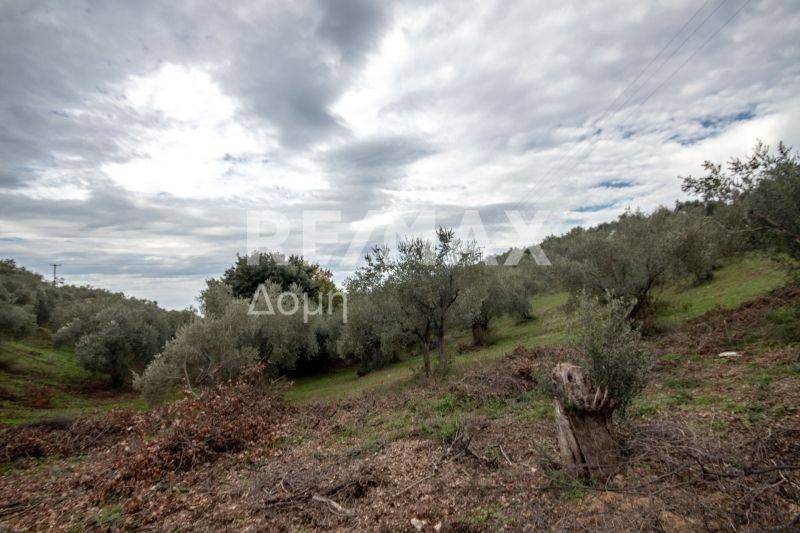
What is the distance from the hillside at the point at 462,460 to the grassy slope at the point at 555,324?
3.57 meters

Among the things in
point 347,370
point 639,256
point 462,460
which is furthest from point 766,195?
point 347,370

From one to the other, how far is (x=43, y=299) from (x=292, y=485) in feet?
161

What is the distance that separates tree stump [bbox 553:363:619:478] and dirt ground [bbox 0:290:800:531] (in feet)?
0.85

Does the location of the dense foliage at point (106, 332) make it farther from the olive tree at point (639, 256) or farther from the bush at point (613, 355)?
the bush at point (613, 355)

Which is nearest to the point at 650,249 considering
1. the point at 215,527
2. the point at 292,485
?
the point at 292,485

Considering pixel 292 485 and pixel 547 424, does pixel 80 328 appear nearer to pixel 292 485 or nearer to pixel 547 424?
pixel 292 485

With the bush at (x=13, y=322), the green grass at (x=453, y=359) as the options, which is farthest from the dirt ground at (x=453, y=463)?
the bush at (x=13, y=322)

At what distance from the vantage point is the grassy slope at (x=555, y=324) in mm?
17625

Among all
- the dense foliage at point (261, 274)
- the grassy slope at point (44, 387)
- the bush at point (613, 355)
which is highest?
the dense foliage at point (261, 274)

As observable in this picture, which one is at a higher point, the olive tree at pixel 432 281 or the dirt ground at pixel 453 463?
the olive tree at pixel 432 281

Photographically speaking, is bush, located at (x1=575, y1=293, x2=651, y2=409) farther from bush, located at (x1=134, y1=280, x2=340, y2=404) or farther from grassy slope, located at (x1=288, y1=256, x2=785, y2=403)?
bush, located at (x1=134, y1=280, x2=340, y2=404)

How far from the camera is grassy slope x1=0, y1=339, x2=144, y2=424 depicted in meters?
19.4

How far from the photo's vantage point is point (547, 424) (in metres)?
7.98

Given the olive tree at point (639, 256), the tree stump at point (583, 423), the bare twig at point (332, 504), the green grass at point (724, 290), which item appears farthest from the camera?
the green grass at point (724, 290)
